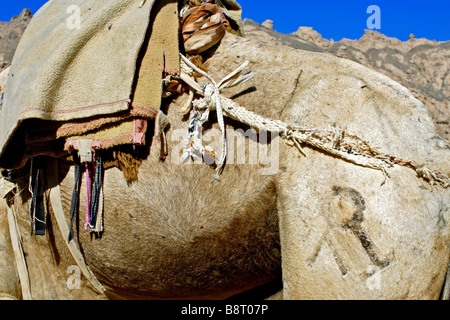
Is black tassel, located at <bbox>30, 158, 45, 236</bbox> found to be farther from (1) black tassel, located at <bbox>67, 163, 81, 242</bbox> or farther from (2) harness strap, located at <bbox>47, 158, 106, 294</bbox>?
(1) black tassel, located at <bbox>67, 163, 81, 242</bbox>

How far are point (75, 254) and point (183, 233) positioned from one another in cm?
76

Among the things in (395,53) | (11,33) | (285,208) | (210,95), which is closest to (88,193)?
(210,95)

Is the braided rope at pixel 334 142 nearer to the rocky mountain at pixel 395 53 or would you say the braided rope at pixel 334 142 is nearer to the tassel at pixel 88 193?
the tassel at pixel 88 193

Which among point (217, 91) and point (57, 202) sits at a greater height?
point (217, 91)

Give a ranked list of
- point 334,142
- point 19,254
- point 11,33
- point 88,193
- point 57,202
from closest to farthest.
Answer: point 334,142
point 88,193
point 57,202
point 19,254
point 11,33

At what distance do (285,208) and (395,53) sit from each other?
13572mm

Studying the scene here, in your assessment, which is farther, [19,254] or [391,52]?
[391,52]

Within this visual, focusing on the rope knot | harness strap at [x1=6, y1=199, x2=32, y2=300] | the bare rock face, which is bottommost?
harness strap at [x1=6, y1=199, x2=32, y2=300]

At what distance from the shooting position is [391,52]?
13.7 meters

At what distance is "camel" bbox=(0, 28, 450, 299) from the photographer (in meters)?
1.65

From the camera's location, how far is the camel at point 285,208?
1.65m

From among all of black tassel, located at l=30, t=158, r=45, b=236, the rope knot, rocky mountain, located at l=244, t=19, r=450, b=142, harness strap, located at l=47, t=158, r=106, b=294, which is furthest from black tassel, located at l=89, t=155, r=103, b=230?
rocky mountain, located at l=244, t=19, r=450, b=142

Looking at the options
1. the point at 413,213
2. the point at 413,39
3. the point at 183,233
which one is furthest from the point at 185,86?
the point at 413,39

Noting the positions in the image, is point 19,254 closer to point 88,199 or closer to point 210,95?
point 88,199
